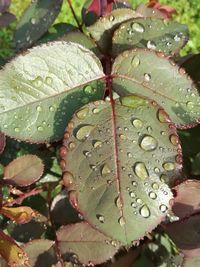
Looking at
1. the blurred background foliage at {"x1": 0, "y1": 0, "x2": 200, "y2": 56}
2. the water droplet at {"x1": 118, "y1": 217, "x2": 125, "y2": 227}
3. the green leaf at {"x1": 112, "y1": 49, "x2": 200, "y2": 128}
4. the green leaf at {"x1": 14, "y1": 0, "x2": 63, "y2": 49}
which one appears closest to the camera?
the water droplet at {"x1": 118, "y1": 217, "x2": 125, "y2": 227}

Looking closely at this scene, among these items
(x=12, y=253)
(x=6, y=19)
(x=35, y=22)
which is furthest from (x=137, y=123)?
(x=6, y=19)

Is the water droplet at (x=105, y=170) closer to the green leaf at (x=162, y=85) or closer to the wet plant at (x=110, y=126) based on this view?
the wet plant at (x=110, y=126)

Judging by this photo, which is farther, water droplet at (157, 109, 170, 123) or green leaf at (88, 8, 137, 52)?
green leaf at (88, 8, 137, 52)

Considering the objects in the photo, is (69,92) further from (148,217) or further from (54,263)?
(54,263)

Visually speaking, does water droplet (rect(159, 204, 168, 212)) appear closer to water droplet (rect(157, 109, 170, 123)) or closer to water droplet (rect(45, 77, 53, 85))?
water droplet (rect(157, 109, 170, 123))

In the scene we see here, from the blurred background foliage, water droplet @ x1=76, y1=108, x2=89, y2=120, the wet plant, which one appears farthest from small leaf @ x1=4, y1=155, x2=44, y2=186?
the blurred background foliage

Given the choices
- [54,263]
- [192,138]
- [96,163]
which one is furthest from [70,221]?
[96,163]

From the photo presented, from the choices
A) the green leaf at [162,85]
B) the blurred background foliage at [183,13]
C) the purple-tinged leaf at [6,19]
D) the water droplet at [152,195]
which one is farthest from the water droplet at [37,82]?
the blurred background foliage at [183,13]
